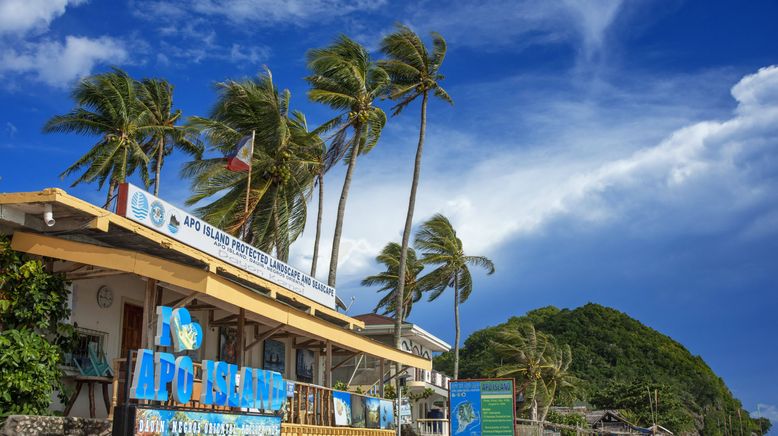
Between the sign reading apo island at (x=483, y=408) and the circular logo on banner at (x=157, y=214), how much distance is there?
8.91 m

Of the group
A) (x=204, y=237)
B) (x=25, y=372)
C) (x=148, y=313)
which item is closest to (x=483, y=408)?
(x=204, y=237)

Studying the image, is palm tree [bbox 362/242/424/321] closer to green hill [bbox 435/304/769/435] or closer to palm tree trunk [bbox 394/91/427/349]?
palm tree trunk [bbox 394/91/427/349]

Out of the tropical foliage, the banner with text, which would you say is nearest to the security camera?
the tropical foliage

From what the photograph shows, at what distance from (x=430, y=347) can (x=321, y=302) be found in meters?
25.3

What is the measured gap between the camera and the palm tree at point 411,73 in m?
31.7

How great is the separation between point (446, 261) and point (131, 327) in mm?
32666

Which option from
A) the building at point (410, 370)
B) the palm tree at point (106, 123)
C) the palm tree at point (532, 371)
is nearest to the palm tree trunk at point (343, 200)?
the building at point (410, 370)

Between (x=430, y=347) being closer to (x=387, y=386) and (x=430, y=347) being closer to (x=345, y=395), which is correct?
(x=387, y=386)

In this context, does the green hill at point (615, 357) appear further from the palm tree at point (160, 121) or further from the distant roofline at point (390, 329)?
the palm tree at point (160, 121)

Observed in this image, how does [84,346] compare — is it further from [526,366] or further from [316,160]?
[526,366]

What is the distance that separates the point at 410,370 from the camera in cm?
3925

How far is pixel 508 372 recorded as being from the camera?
53344mm

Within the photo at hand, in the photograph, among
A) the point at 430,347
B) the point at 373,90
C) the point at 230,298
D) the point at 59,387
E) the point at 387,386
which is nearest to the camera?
the point at 59,387

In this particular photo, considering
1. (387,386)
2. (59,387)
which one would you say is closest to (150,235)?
(59,387)
